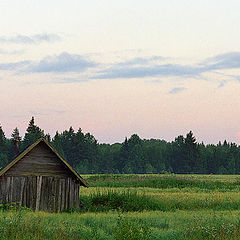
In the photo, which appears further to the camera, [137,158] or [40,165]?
[137,158]

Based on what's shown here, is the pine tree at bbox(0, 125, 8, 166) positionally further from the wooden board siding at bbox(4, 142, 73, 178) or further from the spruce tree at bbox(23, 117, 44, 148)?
the wooden board siding at bbox(4, 142, 73, 178)

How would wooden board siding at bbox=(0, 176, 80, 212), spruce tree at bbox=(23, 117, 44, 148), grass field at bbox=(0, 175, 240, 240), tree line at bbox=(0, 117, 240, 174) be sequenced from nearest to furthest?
grass field at bbox=(0, 175, 240, 240) < wooden board siding at bbox=(0, 176, 80, 212) < spruce tree at bbox=(23, 117, 44, 148) < tree line at bbox=(0, 117, 240, 174)

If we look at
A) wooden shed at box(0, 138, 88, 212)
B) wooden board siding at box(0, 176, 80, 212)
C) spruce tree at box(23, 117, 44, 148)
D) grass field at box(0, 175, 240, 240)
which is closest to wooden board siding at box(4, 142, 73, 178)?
wooden shed at box(0, 138, 88, 212)

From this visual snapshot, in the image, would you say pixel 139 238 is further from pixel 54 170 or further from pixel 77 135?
pixel 77 135

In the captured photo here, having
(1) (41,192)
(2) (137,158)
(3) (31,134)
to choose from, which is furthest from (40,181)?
(2) (137,158)

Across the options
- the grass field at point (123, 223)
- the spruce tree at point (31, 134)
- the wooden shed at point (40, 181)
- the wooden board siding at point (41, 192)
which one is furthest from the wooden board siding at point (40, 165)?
the spruce tree at point (31, 134)

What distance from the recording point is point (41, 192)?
97.5 feet

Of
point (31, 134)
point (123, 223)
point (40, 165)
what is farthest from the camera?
point (31, 134)

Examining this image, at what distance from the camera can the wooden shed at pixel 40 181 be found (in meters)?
28.6

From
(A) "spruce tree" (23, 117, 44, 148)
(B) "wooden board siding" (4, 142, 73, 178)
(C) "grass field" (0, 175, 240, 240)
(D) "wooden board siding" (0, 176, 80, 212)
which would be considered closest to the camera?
(C) "grass field" (0, 175, 240, 240)

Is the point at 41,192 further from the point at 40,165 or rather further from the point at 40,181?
the point at 40,165

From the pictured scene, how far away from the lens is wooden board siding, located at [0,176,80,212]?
2853 centimetres

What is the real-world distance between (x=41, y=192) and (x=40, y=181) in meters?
0.65

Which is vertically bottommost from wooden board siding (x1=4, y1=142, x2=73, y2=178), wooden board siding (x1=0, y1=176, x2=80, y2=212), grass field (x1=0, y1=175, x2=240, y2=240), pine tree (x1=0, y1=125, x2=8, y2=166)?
grass field (x1=0, y1=175, x2=240, y2=240)
